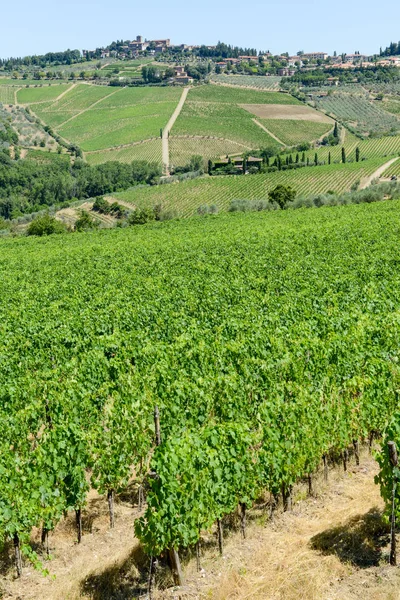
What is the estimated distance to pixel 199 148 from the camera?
524ft

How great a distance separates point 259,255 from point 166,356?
2040cm

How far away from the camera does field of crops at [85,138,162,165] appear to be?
158 metres

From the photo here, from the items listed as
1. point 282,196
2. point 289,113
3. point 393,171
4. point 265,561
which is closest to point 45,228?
point 282,196

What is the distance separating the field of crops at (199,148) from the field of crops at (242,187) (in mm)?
34142

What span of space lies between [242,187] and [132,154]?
60.0 metres

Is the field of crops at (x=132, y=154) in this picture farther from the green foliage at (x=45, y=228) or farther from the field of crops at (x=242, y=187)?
the green foliage at (x=45, y=228)

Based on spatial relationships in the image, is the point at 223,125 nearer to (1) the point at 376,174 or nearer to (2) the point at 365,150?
(2) the point at 365,150

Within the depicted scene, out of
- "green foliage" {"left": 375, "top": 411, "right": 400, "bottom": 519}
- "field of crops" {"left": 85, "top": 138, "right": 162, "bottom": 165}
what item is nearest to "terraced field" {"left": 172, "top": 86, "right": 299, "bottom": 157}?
"field of crops" {"left": 85, "top": 138, "right": 162, "bottom": 165}

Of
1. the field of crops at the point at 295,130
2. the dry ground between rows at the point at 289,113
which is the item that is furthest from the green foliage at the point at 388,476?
the dry ground between rows at the point at 289,113

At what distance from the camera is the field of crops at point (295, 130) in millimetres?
166125

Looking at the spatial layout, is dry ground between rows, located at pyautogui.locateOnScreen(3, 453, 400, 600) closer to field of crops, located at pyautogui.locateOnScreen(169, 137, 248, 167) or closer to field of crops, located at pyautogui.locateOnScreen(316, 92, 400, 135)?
field of crops, located at pyautogui.locateOnScreen(169, 137, 248, 167)

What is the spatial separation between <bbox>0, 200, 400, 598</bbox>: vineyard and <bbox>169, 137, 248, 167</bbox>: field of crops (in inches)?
4852

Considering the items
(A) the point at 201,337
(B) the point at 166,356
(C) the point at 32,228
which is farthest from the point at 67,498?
(C) the point at 32,228

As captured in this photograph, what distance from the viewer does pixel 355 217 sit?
183 ft
